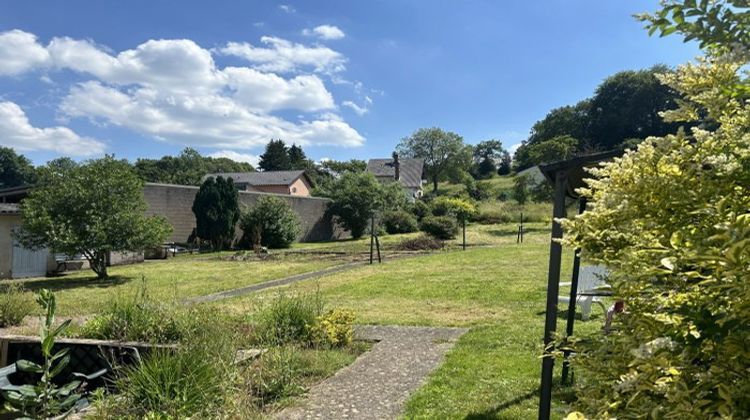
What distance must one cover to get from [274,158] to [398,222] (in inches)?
1893

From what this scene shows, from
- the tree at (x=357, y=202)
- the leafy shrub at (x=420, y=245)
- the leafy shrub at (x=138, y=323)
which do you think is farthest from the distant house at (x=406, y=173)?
the leafy shrub at (x=138, y=323)

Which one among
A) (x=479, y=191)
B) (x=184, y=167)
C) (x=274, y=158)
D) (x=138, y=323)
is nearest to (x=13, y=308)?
(x=138, y=323)

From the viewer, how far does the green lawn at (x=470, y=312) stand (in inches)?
165

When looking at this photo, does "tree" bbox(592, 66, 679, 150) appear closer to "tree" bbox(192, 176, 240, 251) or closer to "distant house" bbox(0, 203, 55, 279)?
"tree" bbox(192, 176, 240, 251)

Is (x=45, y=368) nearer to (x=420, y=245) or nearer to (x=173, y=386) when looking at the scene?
(x=173, y=386)

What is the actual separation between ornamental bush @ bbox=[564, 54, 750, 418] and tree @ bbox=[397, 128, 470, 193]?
Result: 215 ft

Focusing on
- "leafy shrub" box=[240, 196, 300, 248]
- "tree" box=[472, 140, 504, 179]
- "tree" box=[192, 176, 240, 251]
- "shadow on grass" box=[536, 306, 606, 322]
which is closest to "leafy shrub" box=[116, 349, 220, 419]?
"shadow on grass" box=[536, 306, 606, 322]

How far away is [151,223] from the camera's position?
42.4 feet

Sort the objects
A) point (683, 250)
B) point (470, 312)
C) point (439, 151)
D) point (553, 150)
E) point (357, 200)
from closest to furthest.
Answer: point (683, 250) → point (470, 312) → point (357, 200) → point (553, 150) → point (439, 151)

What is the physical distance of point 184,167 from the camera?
250ft

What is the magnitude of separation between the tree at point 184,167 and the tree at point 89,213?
48.5 metres

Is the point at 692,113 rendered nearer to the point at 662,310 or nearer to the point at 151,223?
the point at 662,310

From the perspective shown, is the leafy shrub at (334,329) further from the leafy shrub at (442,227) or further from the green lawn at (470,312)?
the leafy shrub at (442,227)

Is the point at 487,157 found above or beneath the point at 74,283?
above
